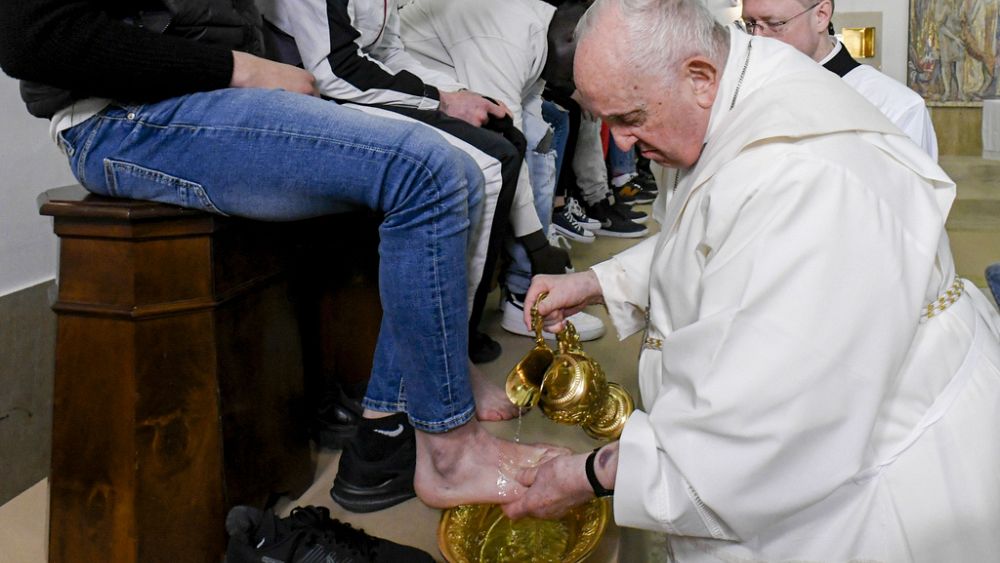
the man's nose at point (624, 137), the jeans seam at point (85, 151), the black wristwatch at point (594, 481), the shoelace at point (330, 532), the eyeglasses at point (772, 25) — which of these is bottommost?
the shoelace at point (330, 532)

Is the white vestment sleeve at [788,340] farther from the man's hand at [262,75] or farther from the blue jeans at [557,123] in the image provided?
the blue jeans at [557,123]

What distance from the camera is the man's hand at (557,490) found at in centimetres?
138

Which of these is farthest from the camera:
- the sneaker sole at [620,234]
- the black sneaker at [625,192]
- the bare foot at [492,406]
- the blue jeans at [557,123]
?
the black sneaker at [625,192]

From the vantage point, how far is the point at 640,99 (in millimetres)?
1368

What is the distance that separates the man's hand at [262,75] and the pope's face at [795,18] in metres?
1.53

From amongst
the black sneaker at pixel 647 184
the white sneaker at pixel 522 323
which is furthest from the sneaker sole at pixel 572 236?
the black sneaker at pixel 647 184

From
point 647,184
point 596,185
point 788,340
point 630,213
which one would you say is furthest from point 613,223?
point 788,340

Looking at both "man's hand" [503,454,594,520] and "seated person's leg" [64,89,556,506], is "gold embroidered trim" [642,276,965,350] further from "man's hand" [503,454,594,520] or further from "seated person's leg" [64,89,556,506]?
"seated person's leg" [64,89,556,506]

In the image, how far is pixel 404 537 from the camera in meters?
1.82

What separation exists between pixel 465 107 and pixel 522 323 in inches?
37.9

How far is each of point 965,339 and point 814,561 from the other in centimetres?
42

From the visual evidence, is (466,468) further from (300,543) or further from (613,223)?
(613,223)

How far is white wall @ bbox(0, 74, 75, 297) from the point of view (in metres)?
2.50

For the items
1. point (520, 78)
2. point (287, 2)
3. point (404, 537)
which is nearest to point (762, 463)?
point (404, 537)
